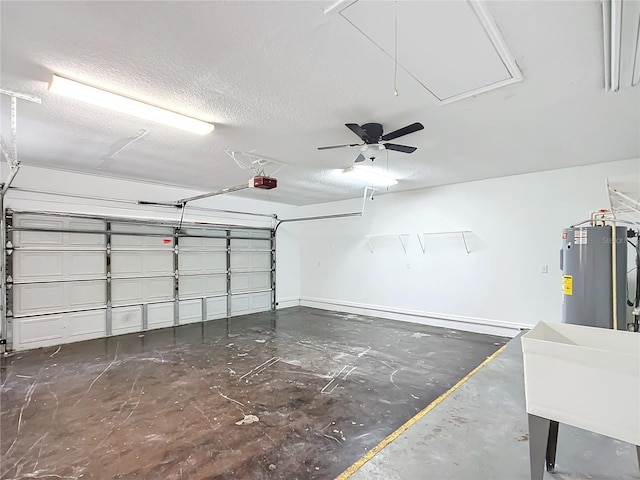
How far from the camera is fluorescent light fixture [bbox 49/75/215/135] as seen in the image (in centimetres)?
235

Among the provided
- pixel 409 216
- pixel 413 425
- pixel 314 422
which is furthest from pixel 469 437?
pixel 409 216

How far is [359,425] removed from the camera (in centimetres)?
260

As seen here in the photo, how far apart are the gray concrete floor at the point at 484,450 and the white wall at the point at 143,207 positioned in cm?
570

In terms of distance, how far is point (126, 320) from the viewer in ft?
18.6

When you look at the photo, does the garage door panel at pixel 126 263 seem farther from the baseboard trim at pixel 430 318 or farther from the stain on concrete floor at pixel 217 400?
the baseboard trim at pixel 430 318

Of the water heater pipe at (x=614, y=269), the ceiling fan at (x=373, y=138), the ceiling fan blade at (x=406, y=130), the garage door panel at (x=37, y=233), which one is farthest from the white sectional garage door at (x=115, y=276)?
the water heater pipe at (x=614, y=269)

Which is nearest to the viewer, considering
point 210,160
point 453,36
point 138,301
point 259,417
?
point 453,36

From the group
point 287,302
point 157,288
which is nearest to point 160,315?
point 157,288

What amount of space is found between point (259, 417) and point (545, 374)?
2202 mm

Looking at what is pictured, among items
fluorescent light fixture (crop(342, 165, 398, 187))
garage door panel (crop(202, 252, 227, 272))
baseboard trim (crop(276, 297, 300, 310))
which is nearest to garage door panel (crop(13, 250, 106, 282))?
garage door panel (crop(202, 252, 227, 272))

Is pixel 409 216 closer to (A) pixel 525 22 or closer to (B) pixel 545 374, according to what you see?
(A) pixel 525 22

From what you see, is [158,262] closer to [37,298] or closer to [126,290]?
[126,290]

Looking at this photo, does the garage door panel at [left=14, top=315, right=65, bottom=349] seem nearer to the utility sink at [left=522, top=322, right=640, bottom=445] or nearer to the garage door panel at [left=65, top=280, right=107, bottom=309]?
the garage door panel at [left=65, top=280, right=107, bottom=309]

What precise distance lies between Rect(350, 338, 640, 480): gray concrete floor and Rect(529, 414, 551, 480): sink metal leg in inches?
10.8
